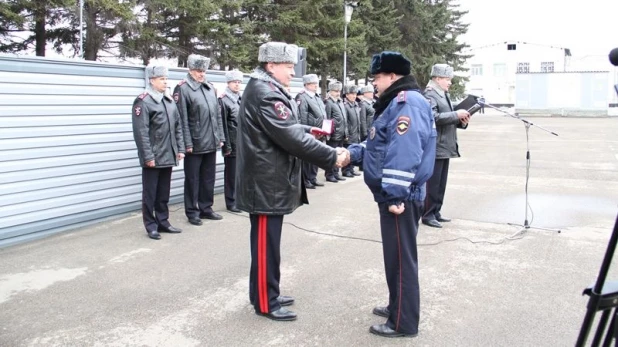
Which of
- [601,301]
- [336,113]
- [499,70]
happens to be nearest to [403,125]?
[601,301]

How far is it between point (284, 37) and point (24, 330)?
1960 cm

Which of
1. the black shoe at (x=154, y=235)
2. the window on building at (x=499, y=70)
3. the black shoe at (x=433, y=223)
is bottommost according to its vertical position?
the black shoe at (x=154, y=235)

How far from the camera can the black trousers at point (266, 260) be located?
4129 millimetres

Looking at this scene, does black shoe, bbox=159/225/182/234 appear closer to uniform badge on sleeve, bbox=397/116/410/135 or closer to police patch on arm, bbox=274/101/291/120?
police patch on arm, bbox=274/101/291/120

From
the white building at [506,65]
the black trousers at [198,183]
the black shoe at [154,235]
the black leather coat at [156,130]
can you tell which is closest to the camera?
the black leather coat at [156,130]

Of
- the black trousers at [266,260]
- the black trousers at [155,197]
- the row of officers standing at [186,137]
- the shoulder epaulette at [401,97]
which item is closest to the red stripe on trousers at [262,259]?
the black trousers at [266,260]

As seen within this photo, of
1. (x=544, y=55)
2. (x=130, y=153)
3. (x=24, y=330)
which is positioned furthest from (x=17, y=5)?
(x=544, y=55)

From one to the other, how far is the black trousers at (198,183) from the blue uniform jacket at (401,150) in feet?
13.4

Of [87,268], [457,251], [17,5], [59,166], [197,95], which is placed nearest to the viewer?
[87,268]

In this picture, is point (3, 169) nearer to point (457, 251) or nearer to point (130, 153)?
point (130, 153)

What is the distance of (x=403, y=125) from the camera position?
3639 millimetres

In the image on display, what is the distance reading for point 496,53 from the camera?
73.6 metres

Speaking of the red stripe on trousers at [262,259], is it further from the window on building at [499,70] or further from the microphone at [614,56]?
the window on building at [499,70]

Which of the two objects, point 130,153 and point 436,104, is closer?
point 436,104
